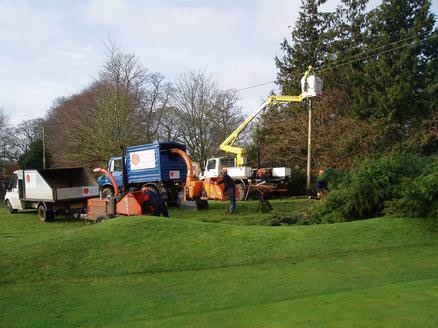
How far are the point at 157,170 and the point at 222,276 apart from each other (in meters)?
14.9

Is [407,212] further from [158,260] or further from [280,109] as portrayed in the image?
[280,109]

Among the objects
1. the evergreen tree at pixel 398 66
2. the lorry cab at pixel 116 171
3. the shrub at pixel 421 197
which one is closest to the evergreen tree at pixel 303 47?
the evergreen tree at pixel 398 66

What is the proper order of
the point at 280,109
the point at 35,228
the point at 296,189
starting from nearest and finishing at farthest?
the point at 35,228, the point at 296,189, the point at 280,109

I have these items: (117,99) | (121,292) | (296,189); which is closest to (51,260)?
(121,292)

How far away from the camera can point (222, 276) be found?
717 cm

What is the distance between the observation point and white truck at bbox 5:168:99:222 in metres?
18.2

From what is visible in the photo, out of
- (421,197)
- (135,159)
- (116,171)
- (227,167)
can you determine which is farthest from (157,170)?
(421,197)

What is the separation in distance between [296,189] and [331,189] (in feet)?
51.4

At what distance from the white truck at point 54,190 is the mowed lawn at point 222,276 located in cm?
942

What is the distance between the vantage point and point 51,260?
7.65 meters

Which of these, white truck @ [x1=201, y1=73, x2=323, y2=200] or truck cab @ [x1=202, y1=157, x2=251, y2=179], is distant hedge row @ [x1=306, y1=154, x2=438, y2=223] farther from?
truck cab @ [x1=202, y1=157, x2=251, y2=179]

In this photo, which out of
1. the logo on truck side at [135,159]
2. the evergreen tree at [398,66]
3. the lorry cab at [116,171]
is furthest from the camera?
the evergreen tree at [398,66]

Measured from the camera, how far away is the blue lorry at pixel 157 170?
21.6 metres

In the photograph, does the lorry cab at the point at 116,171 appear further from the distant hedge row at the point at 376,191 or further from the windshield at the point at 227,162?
the distant hedge row at the point at 376,191
